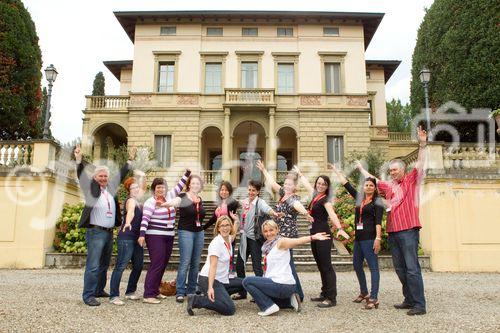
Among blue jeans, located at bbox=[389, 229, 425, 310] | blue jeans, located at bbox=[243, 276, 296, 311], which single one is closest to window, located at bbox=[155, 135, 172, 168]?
blue jeans, located at bbox=[243, 276, 296, 311]

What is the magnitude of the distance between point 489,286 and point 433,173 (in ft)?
12.1

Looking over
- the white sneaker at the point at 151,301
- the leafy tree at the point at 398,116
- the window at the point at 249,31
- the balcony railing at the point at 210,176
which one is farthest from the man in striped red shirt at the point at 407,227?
the leafy tree at the point at 398,116

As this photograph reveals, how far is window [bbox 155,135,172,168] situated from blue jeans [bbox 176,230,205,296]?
1505 cm

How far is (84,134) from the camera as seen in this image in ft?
69.9

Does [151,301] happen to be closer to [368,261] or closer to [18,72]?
[368,261]

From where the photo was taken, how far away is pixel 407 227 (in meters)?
4.88

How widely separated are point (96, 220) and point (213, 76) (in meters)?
17.1

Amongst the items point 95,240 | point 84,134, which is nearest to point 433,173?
point 95,240

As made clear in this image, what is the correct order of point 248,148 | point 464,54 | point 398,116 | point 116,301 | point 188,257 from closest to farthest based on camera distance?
point 116,301
point 188,257
point 464,54
point 248,148
point 398,116

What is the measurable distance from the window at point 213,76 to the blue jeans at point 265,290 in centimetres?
1765

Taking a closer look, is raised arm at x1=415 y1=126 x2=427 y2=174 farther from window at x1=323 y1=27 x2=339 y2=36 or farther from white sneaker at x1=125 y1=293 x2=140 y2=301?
window at x1=323 y1=27 x2=339 y2=36

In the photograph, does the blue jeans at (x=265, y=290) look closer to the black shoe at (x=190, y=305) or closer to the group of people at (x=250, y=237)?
the group of people at (x=250, y=237)

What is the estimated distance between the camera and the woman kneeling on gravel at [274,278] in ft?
15.2

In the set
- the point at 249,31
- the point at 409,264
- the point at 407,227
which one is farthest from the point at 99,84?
the point at 409,264
